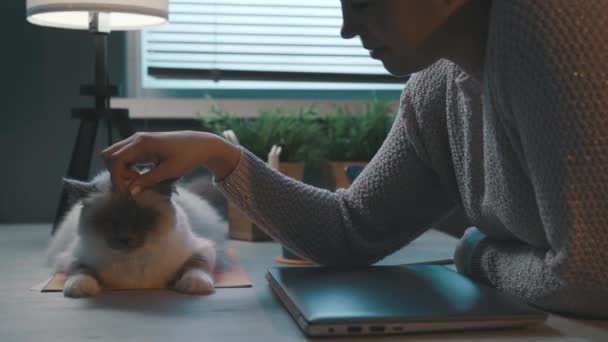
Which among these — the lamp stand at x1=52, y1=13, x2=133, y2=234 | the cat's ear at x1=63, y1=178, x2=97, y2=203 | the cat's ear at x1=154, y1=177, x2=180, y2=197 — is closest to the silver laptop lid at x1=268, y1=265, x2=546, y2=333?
the cat's ear at x1=154, y1=177, x2=180, y2=197

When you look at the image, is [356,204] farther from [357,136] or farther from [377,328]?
[357,136]

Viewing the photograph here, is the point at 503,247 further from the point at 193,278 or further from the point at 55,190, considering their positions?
the point at 55,190

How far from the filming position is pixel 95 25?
1.46 metres

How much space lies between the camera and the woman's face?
0.62m

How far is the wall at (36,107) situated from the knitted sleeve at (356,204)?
97 centimetres

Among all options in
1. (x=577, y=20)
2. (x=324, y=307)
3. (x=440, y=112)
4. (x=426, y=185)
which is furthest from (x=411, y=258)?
(x=577, y=20)

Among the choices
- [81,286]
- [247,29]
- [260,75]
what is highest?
[247,29]

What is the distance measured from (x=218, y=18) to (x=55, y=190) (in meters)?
0.66

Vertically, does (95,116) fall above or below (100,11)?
below

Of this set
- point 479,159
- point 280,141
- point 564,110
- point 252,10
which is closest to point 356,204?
point 479,159

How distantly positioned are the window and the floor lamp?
1.03 ft

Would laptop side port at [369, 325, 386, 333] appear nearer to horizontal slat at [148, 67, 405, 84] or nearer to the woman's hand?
the woman's hand

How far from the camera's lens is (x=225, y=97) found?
6.26ft

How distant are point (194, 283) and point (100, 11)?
0.72 m
